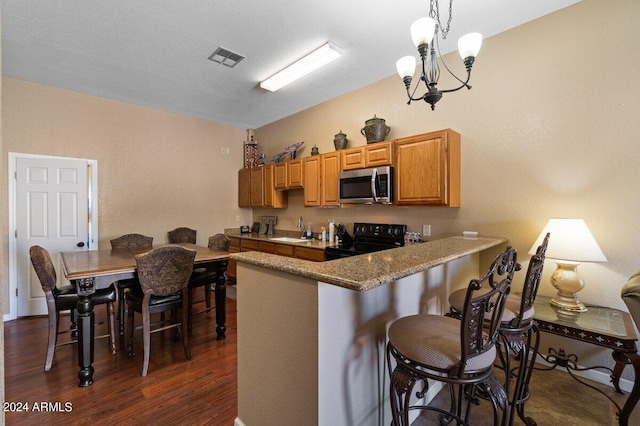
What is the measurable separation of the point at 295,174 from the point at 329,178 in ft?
2.33

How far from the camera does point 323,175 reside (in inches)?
162

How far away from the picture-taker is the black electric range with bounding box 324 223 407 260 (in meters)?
3.53

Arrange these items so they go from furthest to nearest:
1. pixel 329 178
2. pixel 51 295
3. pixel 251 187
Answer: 1. pixel 251 187
2. pixel 329 178
3. pixel 51 295

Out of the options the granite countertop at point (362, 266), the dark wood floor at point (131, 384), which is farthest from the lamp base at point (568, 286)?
the dark wood floor at point (131, 384)

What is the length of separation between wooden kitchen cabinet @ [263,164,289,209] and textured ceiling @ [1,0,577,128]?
1306 millimetres

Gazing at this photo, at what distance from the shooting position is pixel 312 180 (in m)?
4.27

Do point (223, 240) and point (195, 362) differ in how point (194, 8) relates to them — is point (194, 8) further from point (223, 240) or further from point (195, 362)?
point (195, 362)

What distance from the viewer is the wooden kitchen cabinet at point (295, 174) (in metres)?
4.47

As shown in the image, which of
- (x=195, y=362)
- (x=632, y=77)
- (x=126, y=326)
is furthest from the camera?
(x=126, y=326)

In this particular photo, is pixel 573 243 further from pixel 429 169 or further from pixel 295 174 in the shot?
pixel 295 174

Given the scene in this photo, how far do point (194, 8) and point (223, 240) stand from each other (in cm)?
228

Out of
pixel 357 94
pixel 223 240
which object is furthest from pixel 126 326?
pixel 357 94

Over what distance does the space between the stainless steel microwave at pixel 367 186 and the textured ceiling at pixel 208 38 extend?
116 cm

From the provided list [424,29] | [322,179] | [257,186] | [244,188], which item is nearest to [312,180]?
[322,179]
